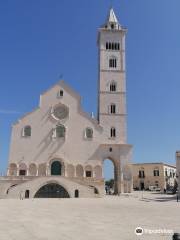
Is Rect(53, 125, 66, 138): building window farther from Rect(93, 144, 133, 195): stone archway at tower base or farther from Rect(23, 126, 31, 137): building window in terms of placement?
Rect(93, 144, 133, 195): stone archway at tower base

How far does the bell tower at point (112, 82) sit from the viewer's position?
53500 millimetres

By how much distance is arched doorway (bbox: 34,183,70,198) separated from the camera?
44.3 metres

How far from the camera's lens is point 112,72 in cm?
5675

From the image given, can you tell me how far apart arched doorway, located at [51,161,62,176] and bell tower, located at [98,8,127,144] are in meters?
8.70

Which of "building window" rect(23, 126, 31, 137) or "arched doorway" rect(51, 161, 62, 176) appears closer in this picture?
"arched doorway" rect(51, 161, 62, 176)

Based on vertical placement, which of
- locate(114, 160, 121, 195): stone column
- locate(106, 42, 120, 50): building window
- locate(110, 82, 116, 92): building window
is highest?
locate(106, 42, 120, 50): building window

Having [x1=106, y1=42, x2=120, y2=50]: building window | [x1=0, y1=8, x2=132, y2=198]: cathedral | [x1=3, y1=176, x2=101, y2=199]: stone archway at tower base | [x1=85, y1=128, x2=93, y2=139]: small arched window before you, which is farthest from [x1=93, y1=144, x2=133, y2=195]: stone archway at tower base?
[x1=106, y1=42, x2=120, y2=50]: building window

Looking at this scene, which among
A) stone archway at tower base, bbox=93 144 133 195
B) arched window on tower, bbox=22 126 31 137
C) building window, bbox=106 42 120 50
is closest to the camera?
arched window on tower, bbox=22 126 31 137

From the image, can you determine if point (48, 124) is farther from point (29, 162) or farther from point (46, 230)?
point (46, 230)

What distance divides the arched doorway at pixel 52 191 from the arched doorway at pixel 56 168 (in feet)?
13.3

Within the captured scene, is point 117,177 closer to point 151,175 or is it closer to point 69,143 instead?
point 69,143

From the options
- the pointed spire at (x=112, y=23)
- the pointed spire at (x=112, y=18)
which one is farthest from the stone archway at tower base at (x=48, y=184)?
the pointed spire at (x=112, y=18)

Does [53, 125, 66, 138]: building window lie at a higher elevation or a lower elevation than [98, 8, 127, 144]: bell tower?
lower

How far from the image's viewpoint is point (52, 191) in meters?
44.8
